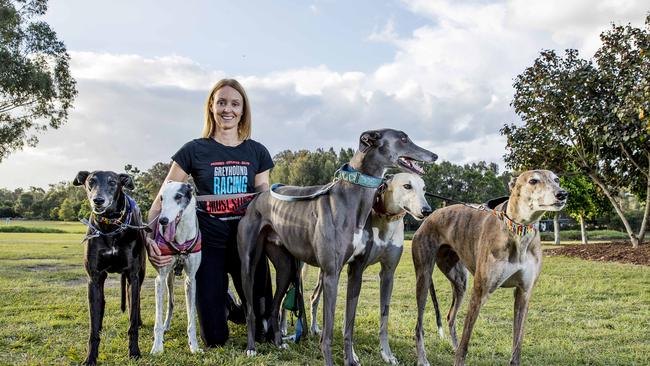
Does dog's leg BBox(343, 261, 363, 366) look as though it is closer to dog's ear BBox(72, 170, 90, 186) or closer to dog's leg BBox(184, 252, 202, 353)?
dog's leg BBox(184, 252, 202, 353)

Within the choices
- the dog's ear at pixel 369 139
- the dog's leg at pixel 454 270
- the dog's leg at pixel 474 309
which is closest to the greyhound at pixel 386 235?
the dog's ear at pixel 369 139

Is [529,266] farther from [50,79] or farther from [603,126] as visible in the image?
[50,79]

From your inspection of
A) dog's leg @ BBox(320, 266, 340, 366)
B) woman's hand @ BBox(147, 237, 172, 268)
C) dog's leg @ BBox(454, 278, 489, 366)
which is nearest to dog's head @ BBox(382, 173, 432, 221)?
dog's leg @ BBox(454, 278, 489, 366)

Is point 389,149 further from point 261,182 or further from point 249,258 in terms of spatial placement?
point 261,182

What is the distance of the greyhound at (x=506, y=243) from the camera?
421 cm

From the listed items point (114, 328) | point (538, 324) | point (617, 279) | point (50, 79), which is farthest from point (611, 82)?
point (50, 79)

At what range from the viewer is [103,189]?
4715mm

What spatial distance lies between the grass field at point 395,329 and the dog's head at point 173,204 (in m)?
1.24

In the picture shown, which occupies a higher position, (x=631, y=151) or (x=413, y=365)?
(x=631, y=151)

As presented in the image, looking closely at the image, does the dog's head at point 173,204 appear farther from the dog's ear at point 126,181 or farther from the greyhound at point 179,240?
the dog's ear at point 126,181

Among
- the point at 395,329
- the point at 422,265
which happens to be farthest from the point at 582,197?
the point at 422,265

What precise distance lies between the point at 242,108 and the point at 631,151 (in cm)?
1742

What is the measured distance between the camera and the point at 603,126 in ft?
54.6

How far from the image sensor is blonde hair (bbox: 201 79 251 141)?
587 centimetres
